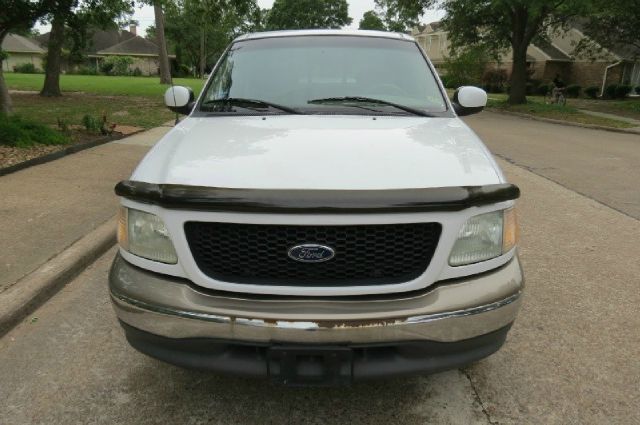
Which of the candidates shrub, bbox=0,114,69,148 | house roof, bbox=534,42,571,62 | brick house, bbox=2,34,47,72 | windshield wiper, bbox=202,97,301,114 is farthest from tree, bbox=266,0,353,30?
windshield wiper, bbox=202,97,301,114

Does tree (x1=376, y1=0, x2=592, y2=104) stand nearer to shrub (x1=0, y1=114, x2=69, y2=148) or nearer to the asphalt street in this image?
shrub (x1=0, y1=114, x2=69, y2=148)

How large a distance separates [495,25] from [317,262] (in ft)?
87.3

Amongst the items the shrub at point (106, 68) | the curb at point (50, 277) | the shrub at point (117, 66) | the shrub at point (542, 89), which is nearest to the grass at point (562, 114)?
the shrub at point (542, 89)

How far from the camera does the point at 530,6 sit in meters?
19.1

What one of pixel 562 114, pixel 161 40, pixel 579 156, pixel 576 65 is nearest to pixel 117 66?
pixel 161 40

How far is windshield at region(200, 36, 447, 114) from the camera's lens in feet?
11.1

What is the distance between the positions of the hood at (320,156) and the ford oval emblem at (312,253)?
0.80 feet

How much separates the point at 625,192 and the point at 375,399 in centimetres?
618

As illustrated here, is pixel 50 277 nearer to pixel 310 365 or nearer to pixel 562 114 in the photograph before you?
pixel 310 365

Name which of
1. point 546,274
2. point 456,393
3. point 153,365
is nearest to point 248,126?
point 153,365

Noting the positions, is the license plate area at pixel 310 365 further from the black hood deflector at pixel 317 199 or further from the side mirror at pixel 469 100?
the side mirror at pixel 469 100

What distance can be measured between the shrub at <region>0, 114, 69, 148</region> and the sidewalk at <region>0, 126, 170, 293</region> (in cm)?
64

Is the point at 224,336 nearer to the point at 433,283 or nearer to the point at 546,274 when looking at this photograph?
the point at 433,283

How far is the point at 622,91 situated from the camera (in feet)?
113
